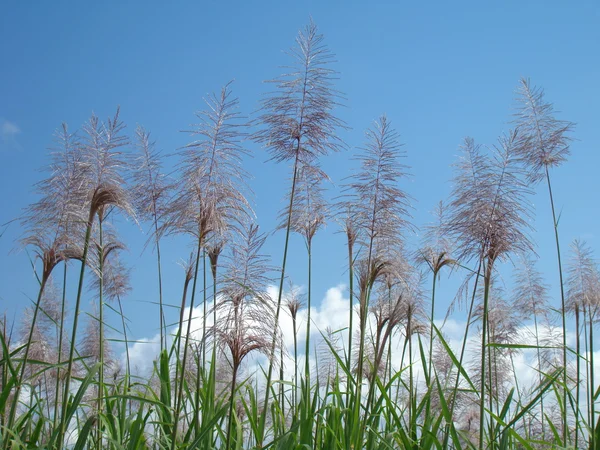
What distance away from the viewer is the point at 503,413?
12.6 feet

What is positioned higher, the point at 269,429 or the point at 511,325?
the point at 511,325

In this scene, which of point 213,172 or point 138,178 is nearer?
point 213,172

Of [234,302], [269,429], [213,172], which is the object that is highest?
[213,172]

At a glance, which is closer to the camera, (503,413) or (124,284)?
(503,413)

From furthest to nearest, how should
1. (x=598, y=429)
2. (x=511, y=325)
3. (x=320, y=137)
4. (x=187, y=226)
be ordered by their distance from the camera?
(x=511, y=325), (x=320, y=137), (x=187, y=226), (x=598, y=429)

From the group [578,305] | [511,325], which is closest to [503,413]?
[578,305]

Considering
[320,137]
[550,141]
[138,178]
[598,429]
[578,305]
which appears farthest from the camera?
[578,305]

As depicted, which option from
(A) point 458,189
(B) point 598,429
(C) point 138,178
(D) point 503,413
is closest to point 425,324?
(A) point 458,189

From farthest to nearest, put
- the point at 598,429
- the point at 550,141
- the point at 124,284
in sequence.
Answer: the point at 124,284 → the point at 550,141 → the point at 598,429

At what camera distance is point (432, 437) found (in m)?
3.68

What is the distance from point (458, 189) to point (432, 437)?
6.74 ft

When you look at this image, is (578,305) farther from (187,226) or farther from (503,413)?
(187,226)

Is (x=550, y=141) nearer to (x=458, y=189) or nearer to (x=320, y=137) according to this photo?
(x=458, y=189)

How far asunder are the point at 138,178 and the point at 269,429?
278 cm
